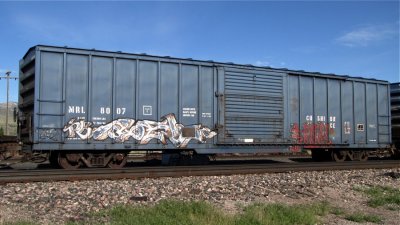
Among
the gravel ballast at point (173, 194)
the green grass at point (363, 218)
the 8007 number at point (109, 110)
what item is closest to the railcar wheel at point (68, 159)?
the 8007 number at point (109, 110)

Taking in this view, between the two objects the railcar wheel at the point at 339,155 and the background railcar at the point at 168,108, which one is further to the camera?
the railcar wheel at the point at 339,155

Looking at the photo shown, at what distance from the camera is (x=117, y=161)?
13.5 m

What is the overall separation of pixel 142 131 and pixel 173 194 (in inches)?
200

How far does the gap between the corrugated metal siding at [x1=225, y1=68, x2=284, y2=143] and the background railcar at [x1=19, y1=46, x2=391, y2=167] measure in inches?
1.5

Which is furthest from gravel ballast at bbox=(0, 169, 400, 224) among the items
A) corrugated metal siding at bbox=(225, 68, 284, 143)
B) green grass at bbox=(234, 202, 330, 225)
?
corrugated metal siding at bbox=(225, 68, 284, 143)

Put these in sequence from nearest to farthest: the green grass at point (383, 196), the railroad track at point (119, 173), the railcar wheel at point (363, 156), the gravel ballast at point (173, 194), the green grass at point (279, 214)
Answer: the green grass at point (279, 214) → the gravel ballast at point (173, 194) → the green grass at point (383, 196) → the railroad track at point (119, 173) → the railcar wheel at point (363, 156)

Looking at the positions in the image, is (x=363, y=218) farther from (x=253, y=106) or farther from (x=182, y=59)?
(x=182, y=59)

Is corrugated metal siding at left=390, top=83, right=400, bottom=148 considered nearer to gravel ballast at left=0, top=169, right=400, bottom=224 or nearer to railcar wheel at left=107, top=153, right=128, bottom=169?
gravel ballast at left=0, top=169, right=400, bottom=224

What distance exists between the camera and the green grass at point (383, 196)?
8.12 meters

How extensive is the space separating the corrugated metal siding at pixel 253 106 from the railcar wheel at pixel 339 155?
336cm

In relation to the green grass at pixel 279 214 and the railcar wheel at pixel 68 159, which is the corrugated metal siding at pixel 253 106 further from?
the green grass at pixel 279 214

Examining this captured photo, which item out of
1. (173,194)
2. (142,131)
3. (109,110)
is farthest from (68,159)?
(173,194)

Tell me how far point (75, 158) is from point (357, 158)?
1206cm

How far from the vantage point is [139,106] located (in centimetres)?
1340
